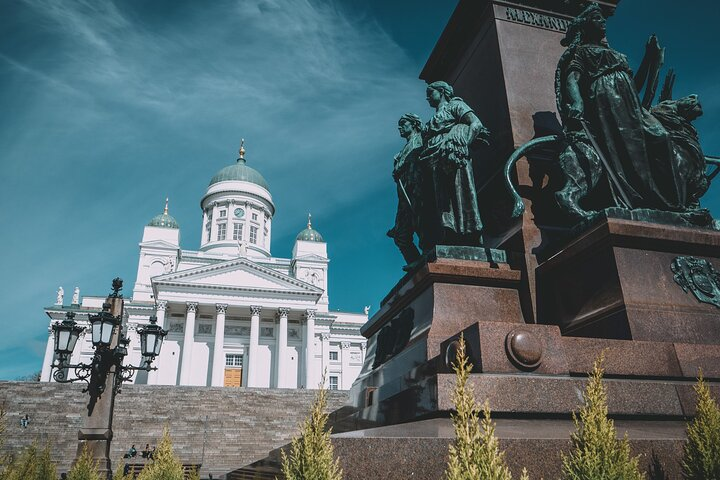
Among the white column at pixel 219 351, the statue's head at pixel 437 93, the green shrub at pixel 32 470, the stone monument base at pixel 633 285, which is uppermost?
the white column at pixel 219 351

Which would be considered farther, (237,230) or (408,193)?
(237,230)

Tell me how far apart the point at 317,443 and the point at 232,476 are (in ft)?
10.4

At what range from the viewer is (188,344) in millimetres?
46031

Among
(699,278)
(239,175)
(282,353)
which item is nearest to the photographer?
(699,278)

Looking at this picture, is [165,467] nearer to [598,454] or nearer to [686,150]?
[598,454]

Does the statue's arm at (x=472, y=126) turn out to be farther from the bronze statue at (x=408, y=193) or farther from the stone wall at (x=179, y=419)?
the stone wall at (x=179, y=419)

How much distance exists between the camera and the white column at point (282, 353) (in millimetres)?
47281

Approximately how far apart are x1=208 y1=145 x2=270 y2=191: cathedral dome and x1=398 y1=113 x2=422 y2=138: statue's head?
2476 inches

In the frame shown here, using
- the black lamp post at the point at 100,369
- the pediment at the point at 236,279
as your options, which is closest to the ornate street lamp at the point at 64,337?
the black lamp post at the point at 100,369

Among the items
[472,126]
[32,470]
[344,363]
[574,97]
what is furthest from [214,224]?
[574,97]

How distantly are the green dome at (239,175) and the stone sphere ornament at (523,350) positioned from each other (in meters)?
65.9

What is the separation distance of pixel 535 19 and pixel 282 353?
1735 inches

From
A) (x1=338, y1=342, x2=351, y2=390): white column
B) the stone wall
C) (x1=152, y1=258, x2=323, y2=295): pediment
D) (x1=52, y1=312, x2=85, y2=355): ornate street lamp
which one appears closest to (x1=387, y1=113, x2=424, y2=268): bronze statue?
(x1=52, y1=312, x2=85, y2=355): ornate street lamp

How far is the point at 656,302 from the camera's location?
3881mm
